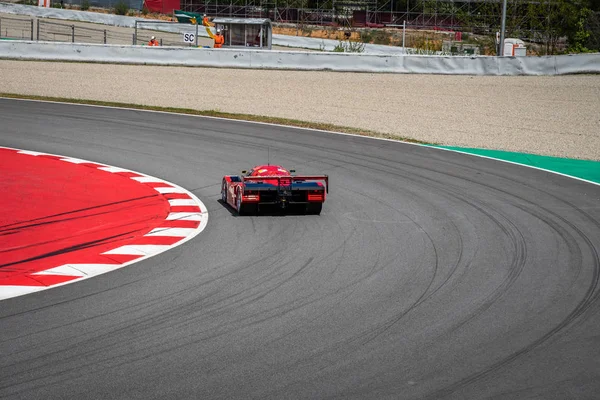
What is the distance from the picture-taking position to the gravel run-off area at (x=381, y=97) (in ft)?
73.7

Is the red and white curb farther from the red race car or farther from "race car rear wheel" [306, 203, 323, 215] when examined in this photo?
"race car rear wheel" [306, 203, 323, 215]

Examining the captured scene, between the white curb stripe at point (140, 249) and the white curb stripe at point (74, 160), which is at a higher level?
the white curb stripe at point (74, 160)

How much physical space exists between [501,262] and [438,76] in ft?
77.7

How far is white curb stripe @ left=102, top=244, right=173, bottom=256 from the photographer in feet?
32.7

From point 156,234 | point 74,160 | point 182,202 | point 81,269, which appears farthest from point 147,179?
point 81,269

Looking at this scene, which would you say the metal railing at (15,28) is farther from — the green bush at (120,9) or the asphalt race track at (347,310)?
the asphalt race track at (347,310)

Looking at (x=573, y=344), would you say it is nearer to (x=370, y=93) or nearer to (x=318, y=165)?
(x=318, y=165)

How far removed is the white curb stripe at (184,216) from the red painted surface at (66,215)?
0.49 ft

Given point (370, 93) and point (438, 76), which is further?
point (438, 76)

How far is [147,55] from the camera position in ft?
111

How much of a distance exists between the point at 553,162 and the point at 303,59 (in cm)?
1680

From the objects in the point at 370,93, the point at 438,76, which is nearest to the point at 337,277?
the point at 370,93

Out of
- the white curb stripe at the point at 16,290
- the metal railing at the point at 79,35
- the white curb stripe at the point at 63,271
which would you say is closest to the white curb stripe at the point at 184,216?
Answer: the white curb stripe at the point at 63,271

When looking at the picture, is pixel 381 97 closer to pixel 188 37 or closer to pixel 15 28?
pixel 188 37
